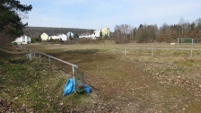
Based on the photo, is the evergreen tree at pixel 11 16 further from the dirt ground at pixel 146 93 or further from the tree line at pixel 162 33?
the tree line at pixel 162 33

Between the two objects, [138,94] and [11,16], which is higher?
[11,16]

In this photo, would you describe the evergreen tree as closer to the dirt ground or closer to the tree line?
the dirt ground

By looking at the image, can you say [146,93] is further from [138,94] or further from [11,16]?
[11,16]

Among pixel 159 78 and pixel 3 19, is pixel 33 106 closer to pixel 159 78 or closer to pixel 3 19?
pixel 159 78

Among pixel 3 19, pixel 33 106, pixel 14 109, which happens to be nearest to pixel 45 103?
pixel 33 106

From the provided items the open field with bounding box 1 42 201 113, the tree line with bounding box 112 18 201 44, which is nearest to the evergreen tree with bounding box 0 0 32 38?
the open field with bounding box 1 42 201 113

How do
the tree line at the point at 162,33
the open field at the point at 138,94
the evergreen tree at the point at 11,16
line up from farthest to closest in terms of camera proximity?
the tree line at the point at 162,33 < the evergreen tree at the point at 11,16 < the open field at the point at 138,94

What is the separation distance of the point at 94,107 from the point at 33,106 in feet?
6.13

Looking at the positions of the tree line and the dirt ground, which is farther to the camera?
the tree line

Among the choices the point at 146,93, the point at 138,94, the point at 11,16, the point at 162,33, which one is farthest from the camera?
the point at 162,33

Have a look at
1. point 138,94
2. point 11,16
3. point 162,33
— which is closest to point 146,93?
point 138,94

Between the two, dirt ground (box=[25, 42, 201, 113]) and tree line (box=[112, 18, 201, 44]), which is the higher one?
tree line (box=[112, 18, 201, 44])

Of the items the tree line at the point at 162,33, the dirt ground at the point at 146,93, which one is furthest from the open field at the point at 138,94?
the tree line at the point at 162,33

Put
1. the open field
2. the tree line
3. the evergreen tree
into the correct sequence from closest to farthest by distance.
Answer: the open field → the evergreen tree → the tree line
